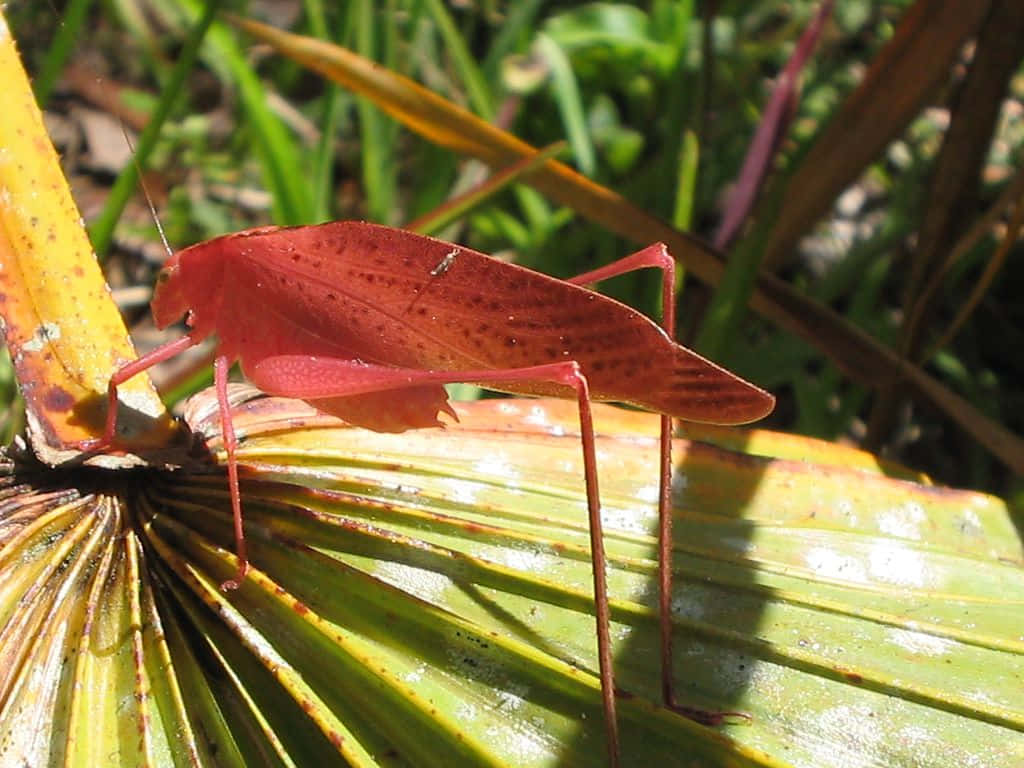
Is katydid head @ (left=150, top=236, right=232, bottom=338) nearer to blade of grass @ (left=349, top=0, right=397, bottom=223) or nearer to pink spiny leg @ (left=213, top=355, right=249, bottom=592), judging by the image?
pink spiny leg @ (left=213, top=355, right=249, bottom=592)

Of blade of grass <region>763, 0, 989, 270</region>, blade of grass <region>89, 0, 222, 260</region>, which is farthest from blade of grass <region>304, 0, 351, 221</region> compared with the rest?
blade of grass <region>763, 0, 989, 270</region>

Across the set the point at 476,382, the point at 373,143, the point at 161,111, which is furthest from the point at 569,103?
the point at 476,382

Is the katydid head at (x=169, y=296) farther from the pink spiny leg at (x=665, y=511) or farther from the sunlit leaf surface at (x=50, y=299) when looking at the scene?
the pink spiny leg at (x=665, y=511)

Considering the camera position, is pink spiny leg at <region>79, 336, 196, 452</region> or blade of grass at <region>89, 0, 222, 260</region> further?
blade of grass at <region>89, 0, 222, 260</region>

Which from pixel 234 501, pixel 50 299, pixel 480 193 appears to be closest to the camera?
pixel 234 501

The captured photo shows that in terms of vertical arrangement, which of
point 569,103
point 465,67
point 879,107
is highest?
point 465,67

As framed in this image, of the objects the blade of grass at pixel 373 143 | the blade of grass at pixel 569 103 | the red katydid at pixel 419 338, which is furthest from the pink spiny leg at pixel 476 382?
the blade of grass at pixel 569 103

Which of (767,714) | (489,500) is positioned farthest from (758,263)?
(767,714)

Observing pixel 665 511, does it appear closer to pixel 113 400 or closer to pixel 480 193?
pixel 113 400
